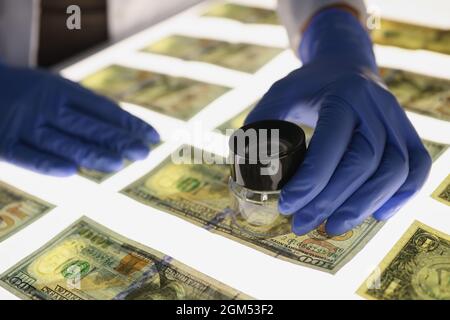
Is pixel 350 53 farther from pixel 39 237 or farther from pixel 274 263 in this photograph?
pixel 39 237

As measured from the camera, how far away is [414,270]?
2.60ft

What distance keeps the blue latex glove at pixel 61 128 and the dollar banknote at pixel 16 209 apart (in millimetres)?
70

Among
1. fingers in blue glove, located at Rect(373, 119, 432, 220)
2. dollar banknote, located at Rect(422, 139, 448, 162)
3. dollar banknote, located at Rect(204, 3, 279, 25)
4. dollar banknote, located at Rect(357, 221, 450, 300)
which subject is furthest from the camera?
dollar banknote, located at Rect(204, 3, 279, 25)

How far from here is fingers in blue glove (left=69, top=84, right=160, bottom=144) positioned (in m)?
1.14

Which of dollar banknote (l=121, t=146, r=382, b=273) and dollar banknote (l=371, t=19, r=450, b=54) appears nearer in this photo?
dollar banknote (l=121, t=146, r=382, b=273)

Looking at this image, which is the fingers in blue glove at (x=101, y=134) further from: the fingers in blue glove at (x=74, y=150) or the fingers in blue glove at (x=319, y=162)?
the fingers in blue glove at (x=319, y=162)

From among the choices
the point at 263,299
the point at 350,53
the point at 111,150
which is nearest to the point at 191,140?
the point at 111,150

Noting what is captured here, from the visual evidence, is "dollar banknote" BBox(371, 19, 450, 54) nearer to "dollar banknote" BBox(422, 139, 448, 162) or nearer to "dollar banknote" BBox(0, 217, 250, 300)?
"dollar banknote" BBox(422, 139, 448, 162)

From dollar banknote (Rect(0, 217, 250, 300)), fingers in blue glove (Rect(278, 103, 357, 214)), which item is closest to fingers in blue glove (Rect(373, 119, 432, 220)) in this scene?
fingers in blue glove (Rect(278, 103, 357, 214))

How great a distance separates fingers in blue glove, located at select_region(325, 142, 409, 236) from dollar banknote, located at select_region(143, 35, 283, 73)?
58 cm

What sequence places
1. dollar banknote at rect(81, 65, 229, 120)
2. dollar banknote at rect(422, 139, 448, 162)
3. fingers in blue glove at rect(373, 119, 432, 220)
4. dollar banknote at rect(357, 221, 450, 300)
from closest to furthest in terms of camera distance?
dollar banknote at rect(357, 221, 450, 300) → fingers in blue glove at rect(373, 119, 432, 220) → dollar banknote at rect(422, 139, 448, 162) → dollar banknote at rect(81, 65, 229, 120)

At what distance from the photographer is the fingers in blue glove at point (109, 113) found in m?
1.14

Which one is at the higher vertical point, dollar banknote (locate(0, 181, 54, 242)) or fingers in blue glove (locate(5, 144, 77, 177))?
fingers in blue glove (locate(5, 144, 77, 177))
